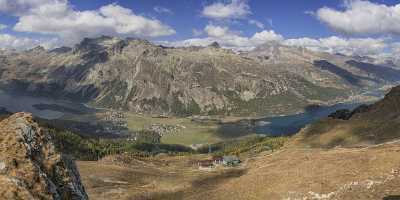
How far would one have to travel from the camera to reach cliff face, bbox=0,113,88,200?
779 inches

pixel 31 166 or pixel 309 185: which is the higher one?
pixel 31 166

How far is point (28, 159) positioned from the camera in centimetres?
2227

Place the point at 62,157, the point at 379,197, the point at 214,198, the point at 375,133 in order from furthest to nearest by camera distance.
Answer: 1. the point at 375,133
2. the point at 214,198
3. the point at 379,197
4. the point at 62,157

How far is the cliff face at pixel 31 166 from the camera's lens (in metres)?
19.8

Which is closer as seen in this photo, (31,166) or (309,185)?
(31,166)

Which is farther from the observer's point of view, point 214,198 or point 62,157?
point 214,198

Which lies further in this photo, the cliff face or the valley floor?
the valley floor

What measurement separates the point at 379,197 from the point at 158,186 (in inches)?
1596

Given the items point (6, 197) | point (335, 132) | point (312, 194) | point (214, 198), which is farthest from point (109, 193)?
point (335, 132)

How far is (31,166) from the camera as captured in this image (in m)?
21.6

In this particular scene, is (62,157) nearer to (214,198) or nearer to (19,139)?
(19,139)

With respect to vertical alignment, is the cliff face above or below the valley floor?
above

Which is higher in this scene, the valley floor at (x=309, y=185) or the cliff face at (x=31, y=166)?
the cliff face at (x=31, y=166)

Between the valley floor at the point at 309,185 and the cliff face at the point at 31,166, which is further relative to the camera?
the valley floor at the point at 309,185
